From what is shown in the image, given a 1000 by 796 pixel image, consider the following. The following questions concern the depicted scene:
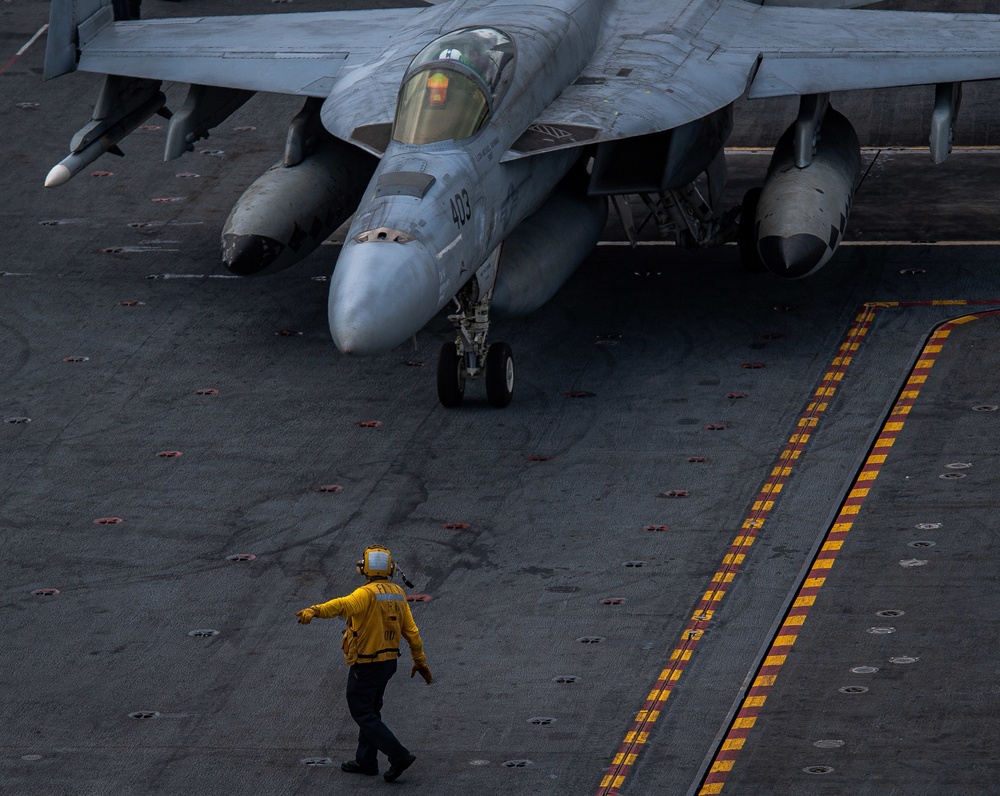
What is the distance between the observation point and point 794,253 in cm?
2159

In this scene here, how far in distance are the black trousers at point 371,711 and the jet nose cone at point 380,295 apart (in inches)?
190

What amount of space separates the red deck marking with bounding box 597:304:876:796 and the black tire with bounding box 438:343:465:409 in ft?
13.2

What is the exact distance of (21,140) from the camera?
31219 millimetres

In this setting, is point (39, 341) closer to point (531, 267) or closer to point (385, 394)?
point (385, 394)

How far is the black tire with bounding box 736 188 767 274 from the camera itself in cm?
2411

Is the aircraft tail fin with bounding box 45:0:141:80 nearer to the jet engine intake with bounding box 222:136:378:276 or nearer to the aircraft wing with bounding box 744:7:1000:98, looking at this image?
the jet engine intake with bounding box 222:136:378:276

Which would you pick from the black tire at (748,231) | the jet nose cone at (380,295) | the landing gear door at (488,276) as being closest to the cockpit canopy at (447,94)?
the landing gear door at (488,276)

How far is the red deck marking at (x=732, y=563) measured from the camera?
1401 centimetres

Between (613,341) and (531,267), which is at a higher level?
(531,267)

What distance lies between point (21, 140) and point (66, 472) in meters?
13.3

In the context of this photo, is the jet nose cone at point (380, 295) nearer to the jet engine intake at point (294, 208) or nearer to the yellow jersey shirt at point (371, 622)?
the jet engine intake at point (294, 208)

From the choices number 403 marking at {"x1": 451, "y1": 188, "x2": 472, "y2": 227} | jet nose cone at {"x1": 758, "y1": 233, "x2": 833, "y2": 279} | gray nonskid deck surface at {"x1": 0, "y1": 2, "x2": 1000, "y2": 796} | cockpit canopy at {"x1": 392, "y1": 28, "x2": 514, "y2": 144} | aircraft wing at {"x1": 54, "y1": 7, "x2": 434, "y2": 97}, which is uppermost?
cockpit canopy at {"x1": 392, "y1": 28, "x2": 514, "y2": 144}

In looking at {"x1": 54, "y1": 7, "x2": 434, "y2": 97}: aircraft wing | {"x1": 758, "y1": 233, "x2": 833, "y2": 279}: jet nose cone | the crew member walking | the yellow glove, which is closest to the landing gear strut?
{"x1": 758, "y1": 233, "x2": 833, "y2": 279}: jet nose cone

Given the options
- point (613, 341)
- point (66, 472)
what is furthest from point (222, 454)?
point (613, 341)
